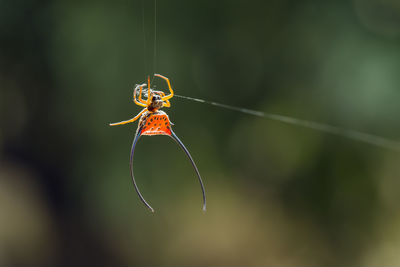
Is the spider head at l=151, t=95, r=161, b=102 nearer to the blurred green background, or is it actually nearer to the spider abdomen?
the spider abdomen

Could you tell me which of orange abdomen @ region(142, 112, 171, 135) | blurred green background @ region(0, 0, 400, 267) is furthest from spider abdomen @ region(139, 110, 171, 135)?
blurred green background @ region(0, 0, 400, 267)

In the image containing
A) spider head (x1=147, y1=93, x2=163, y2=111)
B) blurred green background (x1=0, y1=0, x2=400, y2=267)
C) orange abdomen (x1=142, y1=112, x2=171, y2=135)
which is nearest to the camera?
orange abdomen (x1=142, y1=112, x2=171, y2=135)

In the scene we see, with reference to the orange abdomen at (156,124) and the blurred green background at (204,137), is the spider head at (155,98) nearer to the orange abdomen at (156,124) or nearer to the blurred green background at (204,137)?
the orange abdomen at (156,124)

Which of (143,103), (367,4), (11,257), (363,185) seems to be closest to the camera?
(143,103)

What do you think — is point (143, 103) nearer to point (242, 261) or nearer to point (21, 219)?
point (242, 261)

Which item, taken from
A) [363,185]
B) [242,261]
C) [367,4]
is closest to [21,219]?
[242,261]

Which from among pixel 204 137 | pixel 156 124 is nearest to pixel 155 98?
pixel 156 124

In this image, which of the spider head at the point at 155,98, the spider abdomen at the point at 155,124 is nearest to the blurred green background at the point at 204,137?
the spider head at the point at 155,98
